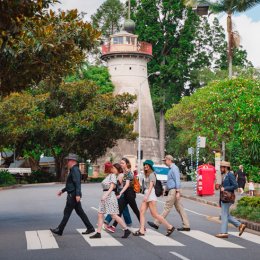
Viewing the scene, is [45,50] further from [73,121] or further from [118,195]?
[73,121]

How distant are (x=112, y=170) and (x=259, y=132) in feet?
78.4

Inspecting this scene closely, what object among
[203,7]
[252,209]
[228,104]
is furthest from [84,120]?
[252,209]

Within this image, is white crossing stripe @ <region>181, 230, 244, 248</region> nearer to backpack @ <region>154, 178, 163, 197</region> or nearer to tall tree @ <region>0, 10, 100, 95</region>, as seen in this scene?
backpack @ <region>154, 178, 163, 197</region>

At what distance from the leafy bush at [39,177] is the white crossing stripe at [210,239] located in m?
40.4

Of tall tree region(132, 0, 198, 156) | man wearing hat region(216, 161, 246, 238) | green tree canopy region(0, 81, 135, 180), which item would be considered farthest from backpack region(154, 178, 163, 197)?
tall tree region(132, 0, 198, 156)

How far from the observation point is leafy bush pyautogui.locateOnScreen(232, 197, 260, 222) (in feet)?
62.7

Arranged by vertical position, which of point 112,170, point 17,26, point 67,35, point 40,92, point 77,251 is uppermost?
point 40,92

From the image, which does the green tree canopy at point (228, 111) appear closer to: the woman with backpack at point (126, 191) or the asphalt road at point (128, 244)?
the asphalt road at point (128, 244)

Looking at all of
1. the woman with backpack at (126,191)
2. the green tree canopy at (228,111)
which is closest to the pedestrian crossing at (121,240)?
the woman with backpack at (126,191)

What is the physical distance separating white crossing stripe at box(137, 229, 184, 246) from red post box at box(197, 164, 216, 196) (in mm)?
17611

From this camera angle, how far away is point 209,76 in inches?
3056

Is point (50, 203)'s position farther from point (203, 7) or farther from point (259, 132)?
point (259, 132)

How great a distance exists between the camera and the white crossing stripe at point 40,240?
13.2m

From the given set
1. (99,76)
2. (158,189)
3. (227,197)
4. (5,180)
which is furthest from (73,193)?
(99,76)
